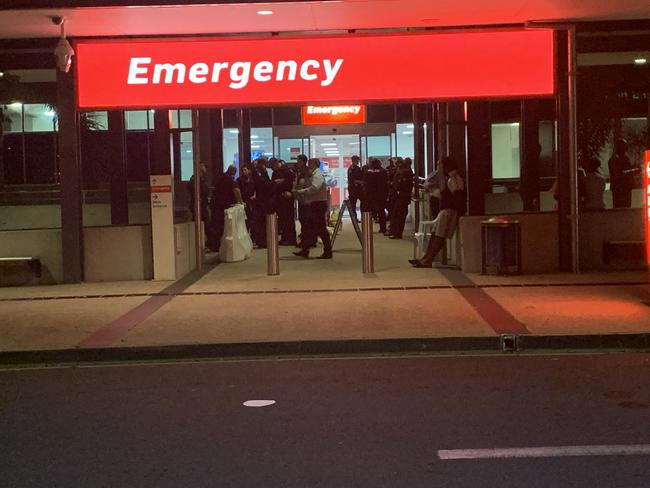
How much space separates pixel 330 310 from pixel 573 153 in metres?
5.29

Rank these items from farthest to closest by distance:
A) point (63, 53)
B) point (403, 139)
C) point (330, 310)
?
point (403, 139) < point (63, 53) < point (330, 310)

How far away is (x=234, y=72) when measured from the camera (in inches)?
544

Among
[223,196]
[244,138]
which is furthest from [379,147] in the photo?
[223,196]

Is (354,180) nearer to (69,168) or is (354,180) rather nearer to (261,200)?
(261,200)

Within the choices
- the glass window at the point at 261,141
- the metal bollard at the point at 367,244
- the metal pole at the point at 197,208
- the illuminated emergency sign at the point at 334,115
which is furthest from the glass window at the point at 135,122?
the glass window at the point at 261,141

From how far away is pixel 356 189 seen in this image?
2200 cm

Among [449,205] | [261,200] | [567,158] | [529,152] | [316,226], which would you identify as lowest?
[316,226]

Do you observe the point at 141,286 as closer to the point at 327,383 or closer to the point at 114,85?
the point at 114,85

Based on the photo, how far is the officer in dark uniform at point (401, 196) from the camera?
830 inches

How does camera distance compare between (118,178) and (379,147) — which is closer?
(118,178)

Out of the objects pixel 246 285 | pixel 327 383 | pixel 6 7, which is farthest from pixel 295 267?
pixel 327 383

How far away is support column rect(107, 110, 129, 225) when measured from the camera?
1638 cm

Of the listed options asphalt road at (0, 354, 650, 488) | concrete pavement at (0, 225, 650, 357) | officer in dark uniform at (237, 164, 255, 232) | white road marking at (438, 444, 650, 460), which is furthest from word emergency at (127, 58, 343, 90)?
white road marking at (438, 444, 650, 460)

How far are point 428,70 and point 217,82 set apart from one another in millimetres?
3053
